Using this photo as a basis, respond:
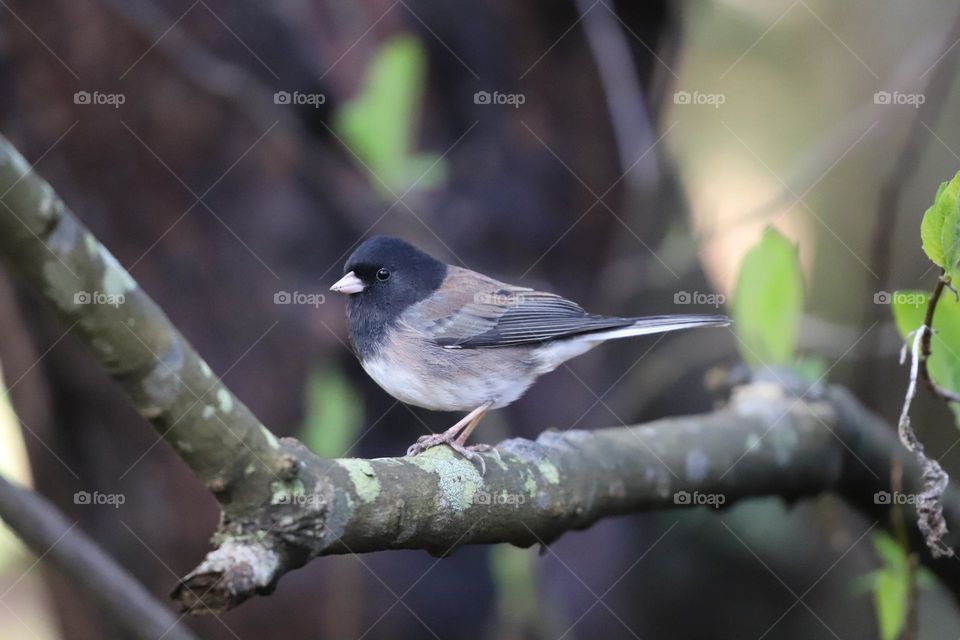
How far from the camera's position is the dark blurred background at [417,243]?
9.18 feet

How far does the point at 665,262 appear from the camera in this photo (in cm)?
317

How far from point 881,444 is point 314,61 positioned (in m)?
2.15

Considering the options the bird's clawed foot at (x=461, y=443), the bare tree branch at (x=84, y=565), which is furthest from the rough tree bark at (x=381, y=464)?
the bare tree branch at (x=84, y=565)

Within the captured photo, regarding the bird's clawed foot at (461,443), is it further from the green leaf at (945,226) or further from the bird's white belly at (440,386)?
the green leaf at (945,226)

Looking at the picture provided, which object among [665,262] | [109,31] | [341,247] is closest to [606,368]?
[665,262]

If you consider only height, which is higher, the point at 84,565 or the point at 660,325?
the point at 660,325

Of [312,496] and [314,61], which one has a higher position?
[314,61]

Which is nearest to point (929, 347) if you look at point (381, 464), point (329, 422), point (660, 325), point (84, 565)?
point (660, 325)

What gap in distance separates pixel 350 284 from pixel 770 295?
1.07 meters

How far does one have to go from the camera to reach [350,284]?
2.23m

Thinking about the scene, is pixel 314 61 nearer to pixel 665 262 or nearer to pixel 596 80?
pixel 596 80

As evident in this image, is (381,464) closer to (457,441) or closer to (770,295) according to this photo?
(457,441)

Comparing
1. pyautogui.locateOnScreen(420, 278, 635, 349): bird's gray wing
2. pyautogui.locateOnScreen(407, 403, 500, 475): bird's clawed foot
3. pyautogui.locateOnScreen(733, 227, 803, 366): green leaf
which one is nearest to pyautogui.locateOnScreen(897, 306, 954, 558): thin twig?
pyautogui.locateOnScreen(733, 227, 803, 366): green leaf

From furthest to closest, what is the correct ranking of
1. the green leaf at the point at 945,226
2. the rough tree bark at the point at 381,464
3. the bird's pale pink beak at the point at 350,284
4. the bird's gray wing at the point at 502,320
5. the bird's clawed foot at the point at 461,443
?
the bird's gray wing at the point at 502,320 → the bird's pale pink beak at the point at 350,284 → the bird's clawed foot at the point at 461,443 → the green leaf at the point at 945,226 → the rough tree bark at the point at 381,464
